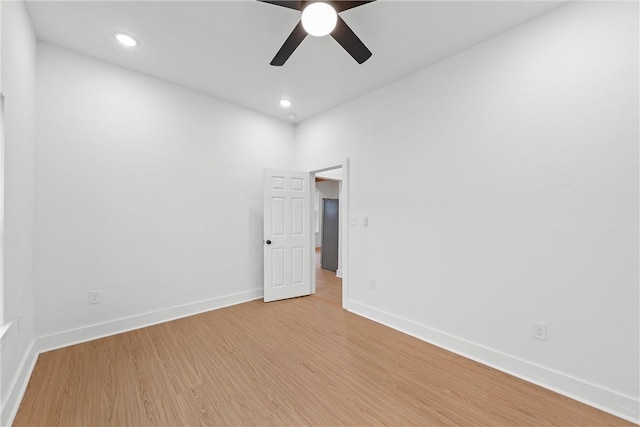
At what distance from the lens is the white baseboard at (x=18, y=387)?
1572 mm

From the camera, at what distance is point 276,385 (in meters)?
2.02

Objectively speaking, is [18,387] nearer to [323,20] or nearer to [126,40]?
[126,40]

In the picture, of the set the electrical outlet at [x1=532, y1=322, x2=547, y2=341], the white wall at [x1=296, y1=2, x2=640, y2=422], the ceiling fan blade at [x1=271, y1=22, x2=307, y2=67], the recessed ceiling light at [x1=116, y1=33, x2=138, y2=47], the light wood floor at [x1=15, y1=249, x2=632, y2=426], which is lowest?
the light wood floor at [x1=15, y1=249, x2=632, y2=426]

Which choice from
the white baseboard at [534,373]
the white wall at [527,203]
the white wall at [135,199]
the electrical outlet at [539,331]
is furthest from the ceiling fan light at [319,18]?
the white baseboard at [534,373]

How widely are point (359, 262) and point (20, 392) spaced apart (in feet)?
10.1

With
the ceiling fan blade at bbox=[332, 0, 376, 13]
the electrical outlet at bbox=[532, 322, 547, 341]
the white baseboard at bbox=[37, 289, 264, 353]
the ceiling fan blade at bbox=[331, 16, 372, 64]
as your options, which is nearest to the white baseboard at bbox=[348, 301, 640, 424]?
the electrical outlet at bbox=[532, 322, 547, 341]

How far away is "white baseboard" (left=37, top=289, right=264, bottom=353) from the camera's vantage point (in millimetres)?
2494

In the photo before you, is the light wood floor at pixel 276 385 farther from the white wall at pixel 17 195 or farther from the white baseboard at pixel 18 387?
the white wall at pixel 17 195

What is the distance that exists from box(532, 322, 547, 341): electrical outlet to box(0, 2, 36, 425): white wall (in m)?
3.49

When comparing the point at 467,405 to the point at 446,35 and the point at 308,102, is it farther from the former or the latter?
the point at 308,102

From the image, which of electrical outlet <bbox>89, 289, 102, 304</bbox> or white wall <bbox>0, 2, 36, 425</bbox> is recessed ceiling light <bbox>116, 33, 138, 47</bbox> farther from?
electrical outlet <bbox>89, 289, 102, 304</bbox>

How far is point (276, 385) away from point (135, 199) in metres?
2.43

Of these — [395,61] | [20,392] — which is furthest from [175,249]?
[395,61]

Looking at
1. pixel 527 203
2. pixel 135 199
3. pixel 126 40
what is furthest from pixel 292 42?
pixel 135 199
